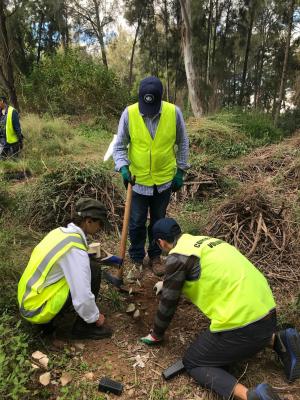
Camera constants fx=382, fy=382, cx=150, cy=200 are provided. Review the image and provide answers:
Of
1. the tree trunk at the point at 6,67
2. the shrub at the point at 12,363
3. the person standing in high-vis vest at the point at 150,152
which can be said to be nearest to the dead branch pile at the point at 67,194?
the person standing in high-vis vest at the point at 150,152

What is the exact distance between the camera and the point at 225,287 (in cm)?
246

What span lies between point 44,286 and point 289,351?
67.5 inches

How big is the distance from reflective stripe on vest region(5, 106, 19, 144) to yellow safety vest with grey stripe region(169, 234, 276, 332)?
5.54 metres

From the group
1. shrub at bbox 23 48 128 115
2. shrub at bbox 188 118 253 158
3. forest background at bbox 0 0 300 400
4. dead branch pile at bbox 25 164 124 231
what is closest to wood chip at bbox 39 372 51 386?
forest background at bbox 0 0 300 400

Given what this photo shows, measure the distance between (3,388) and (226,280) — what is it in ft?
4.72

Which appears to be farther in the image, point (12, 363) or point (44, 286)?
point (44, 286)

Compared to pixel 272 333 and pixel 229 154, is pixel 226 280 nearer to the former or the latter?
pixel 272 333

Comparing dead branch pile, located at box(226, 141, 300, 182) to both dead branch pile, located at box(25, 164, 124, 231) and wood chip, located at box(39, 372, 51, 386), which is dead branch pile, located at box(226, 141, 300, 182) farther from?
wood chip, located at box(39, 372, 51, 386)

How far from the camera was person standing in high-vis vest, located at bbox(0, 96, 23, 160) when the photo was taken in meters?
7.07

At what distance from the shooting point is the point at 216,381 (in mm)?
2451

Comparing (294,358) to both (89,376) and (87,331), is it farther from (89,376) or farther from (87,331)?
(87,331)

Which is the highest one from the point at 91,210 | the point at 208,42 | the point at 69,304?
the point at 208,42

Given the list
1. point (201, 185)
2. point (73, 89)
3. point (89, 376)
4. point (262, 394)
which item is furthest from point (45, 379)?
point (73, 89)

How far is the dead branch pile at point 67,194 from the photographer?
4.71 meters
